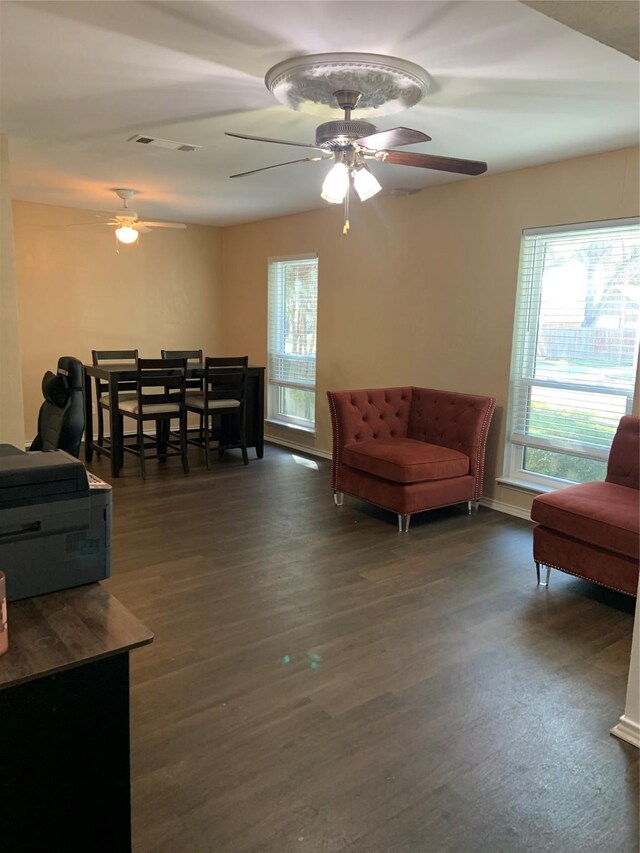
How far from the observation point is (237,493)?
500cm

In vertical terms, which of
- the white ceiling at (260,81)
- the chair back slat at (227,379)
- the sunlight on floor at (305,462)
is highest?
the white ceiling at (260,81)

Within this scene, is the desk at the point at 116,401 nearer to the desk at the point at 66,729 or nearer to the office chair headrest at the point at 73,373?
the office chair headrest at the point at 73,373

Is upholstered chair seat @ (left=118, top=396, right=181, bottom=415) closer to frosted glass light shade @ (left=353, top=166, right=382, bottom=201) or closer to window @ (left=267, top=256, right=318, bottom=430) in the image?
window @ (left=267, top=256, right=318, bottom=430)

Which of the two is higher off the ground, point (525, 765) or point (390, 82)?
point (390, 82)

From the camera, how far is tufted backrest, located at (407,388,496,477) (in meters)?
4.45

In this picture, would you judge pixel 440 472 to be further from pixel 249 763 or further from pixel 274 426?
pixel 274 426

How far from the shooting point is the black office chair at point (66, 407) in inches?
133

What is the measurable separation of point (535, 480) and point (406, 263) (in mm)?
2121

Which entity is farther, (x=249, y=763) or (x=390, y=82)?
(x=390, y=82)

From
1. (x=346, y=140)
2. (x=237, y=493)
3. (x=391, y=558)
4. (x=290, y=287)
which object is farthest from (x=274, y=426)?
(x=346, y=140)

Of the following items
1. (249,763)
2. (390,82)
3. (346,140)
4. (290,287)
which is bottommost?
(249,763)

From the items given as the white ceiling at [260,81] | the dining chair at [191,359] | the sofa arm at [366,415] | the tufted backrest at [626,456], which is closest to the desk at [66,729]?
the white ceiling at [260,81]

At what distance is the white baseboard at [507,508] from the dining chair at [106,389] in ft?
10.8

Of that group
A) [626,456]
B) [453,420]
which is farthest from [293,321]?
[626,456]
